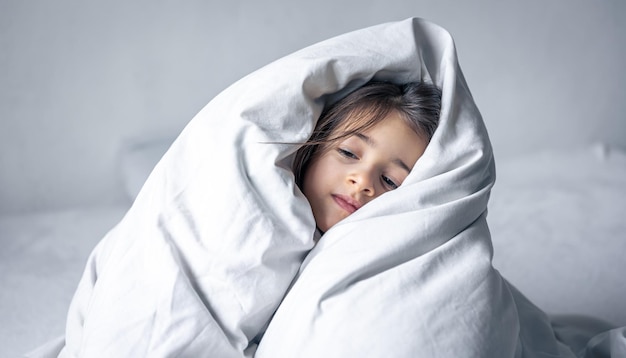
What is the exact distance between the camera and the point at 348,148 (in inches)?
48.9

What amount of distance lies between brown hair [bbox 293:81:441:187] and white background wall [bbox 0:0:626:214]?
1.11 meters

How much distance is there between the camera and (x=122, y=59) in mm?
2254

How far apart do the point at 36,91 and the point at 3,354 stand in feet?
3.24

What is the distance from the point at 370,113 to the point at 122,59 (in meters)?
1.22

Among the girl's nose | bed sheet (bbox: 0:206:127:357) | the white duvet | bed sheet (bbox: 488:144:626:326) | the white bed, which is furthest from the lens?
bed sheet (bbox: 488:144:626:326)

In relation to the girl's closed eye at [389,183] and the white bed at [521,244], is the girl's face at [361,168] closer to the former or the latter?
the girl's closed eye at [389,183]

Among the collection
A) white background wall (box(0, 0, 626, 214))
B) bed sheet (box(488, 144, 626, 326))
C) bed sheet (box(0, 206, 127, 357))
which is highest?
white background wall (box(0, 0, 626, 214))

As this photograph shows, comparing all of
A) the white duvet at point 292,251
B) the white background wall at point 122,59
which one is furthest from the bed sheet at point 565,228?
the white duvet at point 292,251

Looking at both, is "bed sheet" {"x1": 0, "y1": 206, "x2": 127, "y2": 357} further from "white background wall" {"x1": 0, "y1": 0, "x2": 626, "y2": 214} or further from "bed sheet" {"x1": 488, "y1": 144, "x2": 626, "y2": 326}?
"bed sheet" {"x1": 488, "y1": 144, "x2": 626, "y2": 326}

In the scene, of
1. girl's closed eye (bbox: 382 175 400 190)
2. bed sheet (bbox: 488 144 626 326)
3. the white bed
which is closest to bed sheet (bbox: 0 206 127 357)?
the white bed

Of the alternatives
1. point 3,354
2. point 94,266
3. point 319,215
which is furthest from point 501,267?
point 3,354

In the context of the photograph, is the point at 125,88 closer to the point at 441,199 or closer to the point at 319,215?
the point at 319,215

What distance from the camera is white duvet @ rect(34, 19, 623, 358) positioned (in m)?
1.03

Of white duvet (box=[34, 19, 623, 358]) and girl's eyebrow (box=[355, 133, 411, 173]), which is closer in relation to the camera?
white duvet (box=[34, 19, 623, 358])
